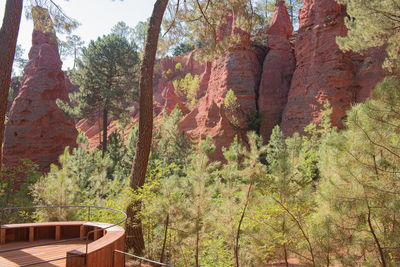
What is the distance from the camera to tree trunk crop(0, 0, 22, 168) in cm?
519

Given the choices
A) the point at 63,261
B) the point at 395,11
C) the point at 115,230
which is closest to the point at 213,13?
the point at 395,11

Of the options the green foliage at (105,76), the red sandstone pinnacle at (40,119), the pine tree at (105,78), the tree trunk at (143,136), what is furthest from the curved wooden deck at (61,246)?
the red sandstone pinnacle at (40,119)

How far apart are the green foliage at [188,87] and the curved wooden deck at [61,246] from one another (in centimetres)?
3671

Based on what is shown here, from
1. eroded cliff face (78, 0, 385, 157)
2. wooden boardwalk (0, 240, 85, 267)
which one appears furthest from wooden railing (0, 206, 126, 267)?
eroded cliff face (78, 0, 385, 157)

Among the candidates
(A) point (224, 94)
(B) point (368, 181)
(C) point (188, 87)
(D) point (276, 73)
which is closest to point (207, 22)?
(B) point (368, 181)

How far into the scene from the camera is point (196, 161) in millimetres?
6605

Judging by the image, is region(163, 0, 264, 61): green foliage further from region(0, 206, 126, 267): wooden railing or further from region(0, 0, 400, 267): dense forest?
region(0, 206, 126, 267): wooden railing

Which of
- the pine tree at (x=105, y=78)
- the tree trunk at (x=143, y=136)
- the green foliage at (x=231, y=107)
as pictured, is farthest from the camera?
the green foliage at (x=231, y=107)

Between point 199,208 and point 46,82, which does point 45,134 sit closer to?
point 46,82

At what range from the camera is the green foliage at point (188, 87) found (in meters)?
41.6

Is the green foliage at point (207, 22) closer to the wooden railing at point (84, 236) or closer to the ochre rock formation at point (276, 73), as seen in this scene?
the wooden railing at point (84, 236)

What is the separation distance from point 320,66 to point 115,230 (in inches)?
833

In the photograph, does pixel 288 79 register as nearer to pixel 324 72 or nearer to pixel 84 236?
pixel 324 72

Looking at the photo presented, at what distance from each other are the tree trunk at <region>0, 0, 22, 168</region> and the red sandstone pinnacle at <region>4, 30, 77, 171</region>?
630 inches
